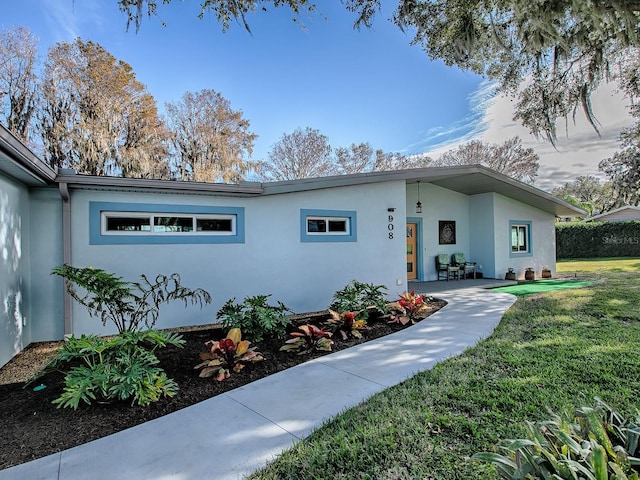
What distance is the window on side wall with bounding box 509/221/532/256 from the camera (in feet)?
41.5

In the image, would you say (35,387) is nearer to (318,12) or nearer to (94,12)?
(94,12)

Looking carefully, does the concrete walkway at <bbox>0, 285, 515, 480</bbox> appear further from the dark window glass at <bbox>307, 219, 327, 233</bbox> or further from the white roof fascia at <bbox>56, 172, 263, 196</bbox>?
the white roof fascia at <bbox>56, 172, 263, 196</bbox>

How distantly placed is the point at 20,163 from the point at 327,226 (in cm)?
509

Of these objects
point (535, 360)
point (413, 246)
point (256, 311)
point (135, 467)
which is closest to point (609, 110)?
point (413, 246)

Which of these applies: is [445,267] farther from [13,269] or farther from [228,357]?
[13,269]

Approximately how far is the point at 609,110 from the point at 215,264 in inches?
475

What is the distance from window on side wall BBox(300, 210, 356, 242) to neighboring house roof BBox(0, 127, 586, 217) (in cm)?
59

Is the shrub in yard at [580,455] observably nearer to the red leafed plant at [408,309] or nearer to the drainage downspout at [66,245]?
the red leafed plant at [408,309]

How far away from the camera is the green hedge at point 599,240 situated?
67.9ft

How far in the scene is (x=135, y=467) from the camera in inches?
92.7

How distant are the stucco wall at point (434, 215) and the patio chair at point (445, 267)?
148mm

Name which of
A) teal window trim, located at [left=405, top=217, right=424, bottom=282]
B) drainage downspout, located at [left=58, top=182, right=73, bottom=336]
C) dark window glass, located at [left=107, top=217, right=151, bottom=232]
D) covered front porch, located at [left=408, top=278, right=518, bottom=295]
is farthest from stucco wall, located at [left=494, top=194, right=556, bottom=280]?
drainage downspout, located at [left=58, top=182, right=73, bottom=336]

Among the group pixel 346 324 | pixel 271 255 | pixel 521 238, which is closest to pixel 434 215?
pixel 521 238

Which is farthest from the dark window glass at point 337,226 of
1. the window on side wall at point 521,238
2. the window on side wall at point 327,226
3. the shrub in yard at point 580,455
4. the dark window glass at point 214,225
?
the window on side wall at point 521,238
